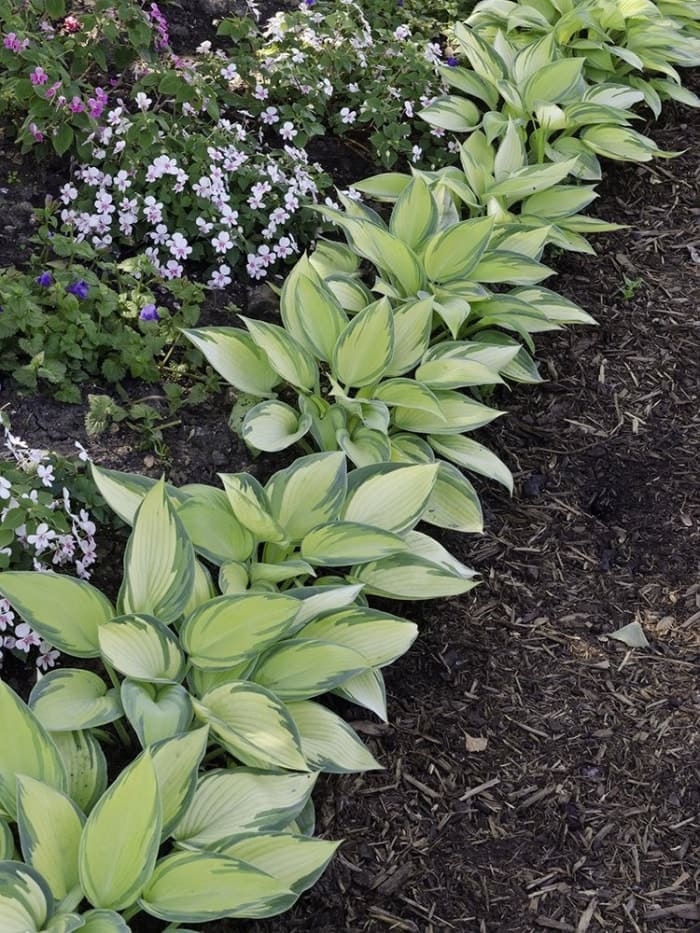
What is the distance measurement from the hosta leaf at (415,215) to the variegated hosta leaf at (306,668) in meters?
1.35

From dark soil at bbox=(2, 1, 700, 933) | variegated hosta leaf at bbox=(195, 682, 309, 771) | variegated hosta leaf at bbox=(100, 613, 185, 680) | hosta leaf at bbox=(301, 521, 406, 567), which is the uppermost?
variegated hosta leaf at bbox=(100, 613, 185, 680)

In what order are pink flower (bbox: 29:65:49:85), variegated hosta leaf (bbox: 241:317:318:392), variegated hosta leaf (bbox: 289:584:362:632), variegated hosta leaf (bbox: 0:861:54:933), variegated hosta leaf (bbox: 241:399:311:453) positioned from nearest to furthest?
1. variegated hosta leaf (bbox: 0:861:54:933)
2. variegated hosta leaf (bbox: 289:584:362:632)
3. variegated hosta leaf (bbox: 241:399:311:453)
4. variegated hosta leaf (bbox: 241:317:318:392)
5. pink flower (bbox: 29:65:49:85)

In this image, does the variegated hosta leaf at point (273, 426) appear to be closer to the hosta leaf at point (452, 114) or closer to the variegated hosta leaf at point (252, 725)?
the variegated hosta leaf at point (252, 725)

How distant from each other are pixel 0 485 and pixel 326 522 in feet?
2.03

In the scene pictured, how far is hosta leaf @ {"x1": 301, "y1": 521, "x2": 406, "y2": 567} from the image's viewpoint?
6.55ft

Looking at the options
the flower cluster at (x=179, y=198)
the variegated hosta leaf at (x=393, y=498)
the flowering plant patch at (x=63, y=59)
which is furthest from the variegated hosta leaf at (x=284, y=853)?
the flowering plant patch at (x=63, y=59)

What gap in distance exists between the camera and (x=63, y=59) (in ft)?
9.42

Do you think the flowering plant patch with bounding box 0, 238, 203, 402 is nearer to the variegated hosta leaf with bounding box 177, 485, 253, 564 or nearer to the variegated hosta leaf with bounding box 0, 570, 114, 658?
the variegated hosta leaf with bounding box 177, 485, 253, 564

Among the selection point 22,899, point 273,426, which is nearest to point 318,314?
point 273,426

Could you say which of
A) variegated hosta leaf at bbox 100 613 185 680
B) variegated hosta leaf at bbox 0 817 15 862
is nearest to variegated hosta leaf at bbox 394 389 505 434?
variegated hosta leaf at bbox 100 613 185 680

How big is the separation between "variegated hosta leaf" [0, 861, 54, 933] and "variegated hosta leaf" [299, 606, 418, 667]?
2.19 ft

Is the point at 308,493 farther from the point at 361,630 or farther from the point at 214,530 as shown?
the point at 361,630

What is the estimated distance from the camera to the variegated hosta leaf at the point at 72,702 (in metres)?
1.67

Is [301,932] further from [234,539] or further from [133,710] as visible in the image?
[234,539]
